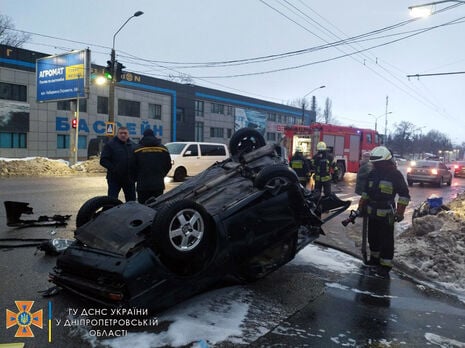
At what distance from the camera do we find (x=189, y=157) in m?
16.7

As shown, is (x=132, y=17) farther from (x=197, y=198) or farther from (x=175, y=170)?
(x=197, y=198)

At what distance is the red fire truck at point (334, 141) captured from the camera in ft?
65.7

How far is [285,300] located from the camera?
12.8 feet

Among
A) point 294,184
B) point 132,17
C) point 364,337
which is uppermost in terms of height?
point 132,17

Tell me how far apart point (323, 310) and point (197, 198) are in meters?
1.64

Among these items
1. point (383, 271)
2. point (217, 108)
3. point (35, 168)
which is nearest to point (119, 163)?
point (383, 271)

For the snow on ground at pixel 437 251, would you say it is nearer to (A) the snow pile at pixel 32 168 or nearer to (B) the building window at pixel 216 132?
(A) the snow pile at pixel 32 168

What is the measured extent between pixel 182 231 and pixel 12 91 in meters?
32.3

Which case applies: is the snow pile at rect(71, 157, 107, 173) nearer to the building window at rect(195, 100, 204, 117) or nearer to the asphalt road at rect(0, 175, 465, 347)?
the asphalt road at rect(0, 175, 465, 347)

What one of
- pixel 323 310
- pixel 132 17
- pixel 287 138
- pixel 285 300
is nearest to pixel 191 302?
pixel 285 300

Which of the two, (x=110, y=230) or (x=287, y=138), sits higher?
(x=287, y=138)

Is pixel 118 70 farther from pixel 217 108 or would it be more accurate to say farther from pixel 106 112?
pixel 217 108

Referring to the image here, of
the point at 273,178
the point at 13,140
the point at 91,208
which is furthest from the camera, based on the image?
the point at 13,140

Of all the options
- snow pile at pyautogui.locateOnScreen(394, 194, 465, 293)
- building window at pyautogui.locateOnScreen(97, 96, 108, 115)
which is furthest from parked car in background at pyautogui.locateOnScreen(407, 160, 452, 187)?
building window at pyautogui.locateOnScreen(97, 96, 108, 115)
